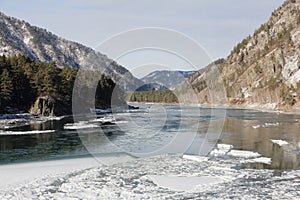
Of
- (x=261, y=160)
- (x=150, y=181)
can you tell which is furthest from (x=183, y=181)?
(x=261, y=160)

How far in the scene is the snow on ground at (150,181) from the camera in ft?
54.2

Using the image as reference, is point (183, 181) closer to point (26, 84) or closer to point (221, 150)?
point (221, 150)

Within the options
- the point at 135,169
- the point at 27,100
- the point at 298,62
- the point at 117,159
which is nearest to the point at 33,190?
the point at 135,169

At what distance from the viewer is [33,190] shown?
17.2 m

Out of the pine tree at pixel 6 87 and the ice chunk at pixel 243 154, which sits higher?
the pine tree at pixel 6 87

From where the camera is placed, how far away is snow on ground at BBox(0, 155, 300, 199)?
16.5m

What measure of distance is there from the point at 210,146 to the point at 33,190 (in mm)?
19139

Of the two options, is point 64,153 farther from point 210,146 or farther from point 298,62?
point 298,62

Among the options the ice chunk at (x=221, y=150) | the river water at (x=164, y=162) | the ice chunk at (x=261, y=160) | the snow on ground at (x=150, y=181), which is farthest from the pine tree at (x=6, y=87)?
the ice chunk at (x=261, y=160)

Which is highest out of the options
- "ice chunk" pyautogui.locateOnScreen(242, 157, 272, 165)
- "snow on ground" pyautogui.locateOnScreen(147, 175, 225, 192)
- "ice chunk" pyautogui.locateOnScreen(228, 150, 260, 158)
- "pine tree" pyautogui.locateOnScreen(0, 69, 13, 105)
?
"pine tree" pyautogui.locateOnScreen(0, 69, 13, 105)

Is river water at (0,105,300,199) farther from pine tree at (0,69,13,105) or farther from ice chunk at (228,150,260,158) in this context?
pine tree at (0,69,13,105)

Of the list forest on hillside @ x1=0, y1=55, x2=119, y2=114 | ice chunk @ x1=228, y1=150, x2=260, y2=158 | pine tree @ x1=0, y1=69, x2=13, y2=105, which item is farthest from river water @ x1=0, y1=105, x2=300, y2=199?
forest on hillside @ x1=0, y1=55, x2=119, y2=114

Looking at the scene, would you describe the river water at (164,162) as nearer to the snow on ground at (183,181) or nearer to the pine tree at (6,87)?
the snow on ground at (183,181)

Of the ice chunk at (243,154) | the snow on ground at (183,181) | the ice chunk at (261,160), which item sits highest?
the ice chunk at (243,154)
